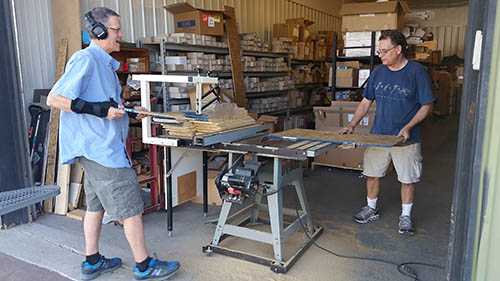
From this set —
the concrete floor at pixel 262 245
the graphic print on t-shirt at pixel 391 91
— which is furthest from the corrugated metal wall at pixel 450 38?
the graphic print on t-shirt at pixel 391 91

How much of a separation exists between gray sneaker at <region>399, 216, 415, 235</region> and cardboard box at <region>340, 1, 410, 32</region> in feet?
9.22

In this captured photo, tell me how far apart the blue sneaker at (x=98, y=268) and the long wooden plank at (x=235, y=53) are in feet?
11.1

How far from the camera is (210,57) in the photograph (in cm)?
529

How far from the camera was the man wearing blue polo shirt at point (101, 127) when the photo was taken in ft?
7.55

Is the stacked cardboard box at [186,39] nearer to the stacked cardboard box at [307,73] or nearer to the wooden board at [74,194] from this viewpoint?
the wooden board at [74,194]

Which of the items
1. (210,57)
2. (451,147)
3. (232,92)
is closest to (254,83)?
(232,92)

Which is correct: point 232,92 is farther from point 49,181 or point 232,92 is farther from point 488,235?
point 488,235

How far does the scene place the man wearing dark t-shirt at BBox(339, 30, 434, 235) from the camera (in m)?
3.30

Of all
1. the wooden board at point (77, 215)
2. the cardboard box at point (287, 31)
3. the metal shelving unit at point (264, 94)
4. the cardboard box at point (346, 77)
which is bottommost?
the wooden board at point (77, 215)

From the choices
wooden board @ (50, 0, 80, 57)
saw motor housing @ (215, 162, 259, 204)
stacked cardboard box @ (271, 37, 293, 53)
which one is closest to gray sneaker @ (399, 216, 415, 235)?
saw motor housing @ (215, 162, 259, 204)

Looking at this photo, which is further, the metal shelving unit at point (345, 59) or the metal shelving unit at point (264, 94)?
the metal shelving unit at point (264, 94)

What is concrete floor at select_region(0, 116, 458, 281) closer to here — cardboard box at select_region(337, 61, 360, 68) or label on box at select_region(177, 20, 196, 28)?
cardboard box at select_region(337, 61, 360, 68)

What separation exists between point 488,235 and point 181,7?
4.49 m

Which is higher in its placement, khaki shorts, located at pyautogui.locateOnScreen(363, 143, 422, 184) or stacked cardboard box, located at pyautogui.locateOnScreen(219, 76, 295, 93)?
stacked cardboard box, located at pyautogui.locateOnScreen(219, 76, 295, 93)
